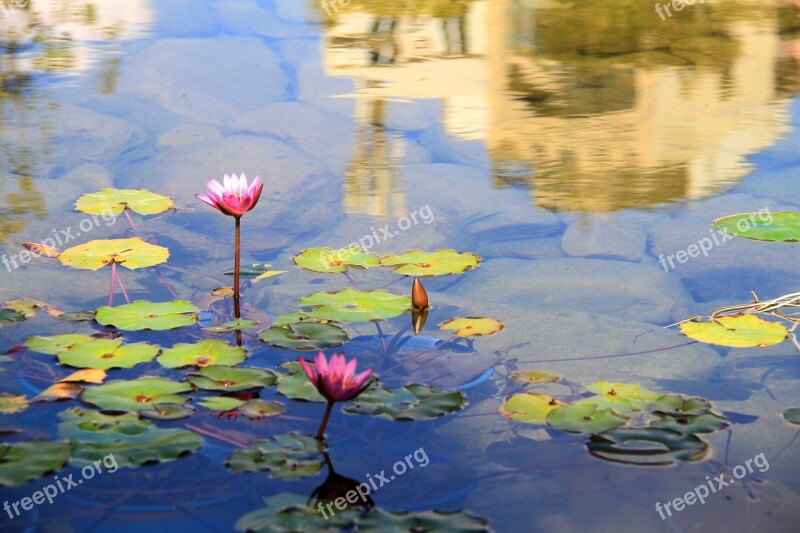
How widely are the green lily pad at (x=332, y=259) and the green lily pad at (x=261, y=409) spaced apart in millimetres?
623

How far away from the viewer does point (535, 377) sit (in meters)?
1.75

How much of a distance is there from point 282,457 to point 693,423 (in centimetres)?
70

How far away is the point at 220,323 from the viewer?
6.42 ft

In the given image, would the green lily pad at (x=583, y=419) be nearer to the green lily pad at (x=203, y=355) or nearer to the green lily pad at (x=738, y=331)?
the green lily pad at (x=738, y=331)

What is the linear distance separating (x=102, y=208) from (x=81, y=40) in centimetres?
207

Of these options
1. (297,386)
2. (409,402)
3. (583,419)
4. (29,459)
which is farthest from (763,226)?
(29,459)

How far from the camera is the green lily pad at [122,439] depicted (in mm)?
1438

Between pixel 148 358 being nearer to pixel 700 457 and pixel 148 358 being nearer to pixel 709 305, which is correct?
pixel 700 457

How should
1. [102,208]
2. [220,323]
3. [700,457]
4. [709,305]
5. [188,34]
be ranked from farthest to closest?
[188,34] → [102,208] → [709,305] → [220,323] → [700,457]

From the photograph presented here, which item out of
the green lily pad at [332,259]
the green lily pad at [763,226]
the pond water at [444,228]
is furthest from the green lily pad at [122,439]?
the green lily pad at [763,226]

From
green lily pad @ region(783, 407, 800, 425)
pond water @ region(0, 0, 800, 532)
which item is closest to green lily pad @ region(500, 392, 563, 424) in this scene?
pond water @ region(0, 0, 800, 532)

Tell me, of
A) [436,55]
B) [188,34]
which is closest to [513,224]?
[436,55]

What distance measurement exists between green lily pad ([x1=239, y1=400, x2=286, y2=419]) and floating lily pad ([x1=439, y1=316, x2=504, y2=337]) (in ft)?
1.54

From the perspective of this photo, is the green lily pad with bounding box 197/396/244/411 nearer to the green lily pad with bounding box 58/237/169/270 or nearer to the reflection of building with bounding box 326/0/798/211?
the green lily pad with bounding box 58/237/169/270
